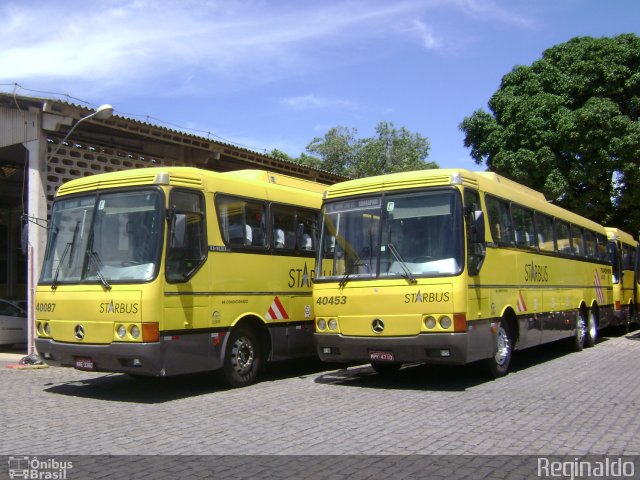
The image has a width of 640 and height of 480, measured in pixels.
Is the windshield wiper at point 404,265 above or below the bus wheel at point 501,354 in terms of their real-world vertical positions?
above

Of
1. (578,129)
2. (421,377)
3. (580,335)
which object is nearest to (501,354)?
(421,377)

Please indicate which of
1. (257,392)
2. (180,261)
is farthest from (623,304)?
(180,261)

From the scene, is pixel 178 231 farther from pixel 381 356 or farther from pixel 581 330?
pixel 581 330

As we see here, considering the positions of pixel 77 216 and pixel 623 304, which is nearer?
pixel 77 216

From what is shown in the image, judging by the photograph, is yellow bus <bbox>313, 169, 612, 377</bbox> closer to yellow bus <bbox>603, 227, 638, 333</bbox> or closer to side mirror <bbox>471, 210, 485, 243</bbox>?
side mirror <bbox>471, 210, 485, 243</bbox>

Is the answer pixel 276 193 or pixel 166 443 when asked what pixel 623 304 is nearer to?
pixel 276 193

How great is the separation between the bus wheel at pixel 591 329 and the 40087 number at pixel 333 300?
889 centimetres

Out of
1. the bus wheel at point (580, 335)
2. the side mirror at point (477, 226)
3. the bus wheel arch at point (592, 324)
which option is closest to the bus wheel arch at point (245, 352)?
the side mirror at point (477, 226)

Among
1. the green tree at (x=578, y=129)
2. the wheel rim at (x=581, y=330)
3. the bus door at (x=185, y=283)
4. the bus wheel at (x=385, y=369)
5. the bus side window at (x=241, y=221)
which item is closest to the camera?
the bus door at (x=185, y=283)

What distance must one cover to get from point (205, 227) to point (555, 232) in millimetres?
8031

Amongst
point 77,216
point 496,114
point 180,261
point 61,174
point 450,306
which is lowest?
point 450,306

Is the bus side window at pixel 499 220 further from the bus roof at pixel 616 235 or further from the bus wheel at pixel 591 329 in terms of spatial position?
the bus roof at pixel 616 235

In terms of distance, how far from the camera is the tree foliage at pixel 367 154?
153 ft

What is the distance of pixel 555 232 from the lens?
45.6 feet
